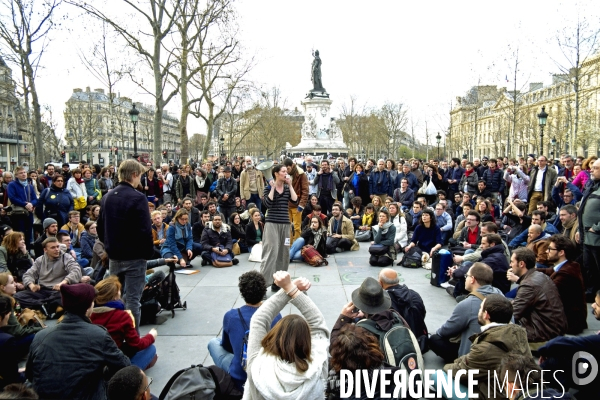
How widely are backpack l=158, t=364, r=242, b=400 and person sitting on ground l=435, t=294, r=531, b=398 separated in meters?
1.91

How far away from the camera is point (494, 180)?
12.8 meters

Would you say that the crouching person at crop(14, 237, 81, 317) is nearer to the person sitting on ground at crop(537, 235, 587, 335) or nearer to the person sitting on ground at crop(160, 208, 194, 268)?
the person sitting on ground at crop(160, 208, 194, 268)

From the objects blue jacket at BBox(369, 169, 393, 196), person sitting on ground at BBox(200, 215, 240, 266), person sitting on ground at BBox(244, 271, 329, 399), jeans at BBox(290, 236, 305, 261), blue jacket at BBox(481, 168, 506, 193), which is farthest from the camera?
blue jacket at BBox(369, 169, 393, 196)

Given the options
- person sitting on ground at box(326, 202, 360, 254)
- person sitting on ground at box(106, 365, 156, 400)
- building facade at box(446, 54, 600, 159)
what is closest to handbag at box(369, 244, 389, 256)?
person sitting on ground at box(326, 202, 360, 254)

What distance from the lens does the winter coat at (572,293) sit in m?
5.14

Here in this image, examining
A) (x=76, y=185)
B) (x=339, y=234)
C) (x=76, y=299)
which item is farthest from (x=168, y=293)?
(x=76, y=185)

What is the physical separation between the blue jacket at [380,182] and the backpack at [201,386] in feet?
33.5

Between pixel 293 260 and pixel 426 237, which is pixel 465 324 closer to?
pixel 426 237

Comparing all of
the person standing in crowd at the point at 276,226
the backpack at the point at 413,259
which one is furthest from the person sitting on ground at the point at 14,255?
the backpack at the point at 413,259

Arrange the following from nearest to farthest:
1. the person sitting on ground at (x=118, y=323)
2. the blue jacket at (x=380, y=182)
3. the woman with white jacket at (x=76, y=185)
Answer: the person sitting on ground at (x=118, y=323) → the woman with white jacket at (x=76, y=185) → the blue jacket at (x=380, y=182)

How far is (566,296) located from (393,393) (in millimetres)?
3447

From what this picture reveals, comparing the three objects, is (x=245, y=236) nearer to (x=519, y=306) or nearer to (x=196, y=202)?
(x=196, y=202)

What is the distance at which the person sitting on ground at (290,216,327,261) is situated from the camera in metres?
9.45

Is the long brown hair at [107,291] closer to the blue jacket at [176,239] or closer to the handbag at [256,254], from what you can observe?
the blue jacket at [176,239]
